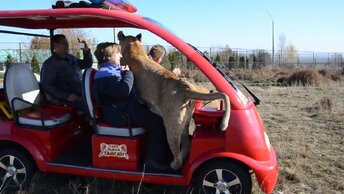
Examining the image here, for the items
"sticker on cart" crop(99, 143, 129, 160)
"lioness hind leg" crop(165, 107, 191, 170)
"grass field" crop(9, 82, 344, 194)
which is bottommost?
"grass field" crop(9, 82, 344, 194)

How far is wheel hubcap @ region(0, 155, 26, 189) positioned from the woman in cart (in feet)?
3.37

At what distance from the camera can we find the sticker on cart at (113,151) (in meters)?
3.96

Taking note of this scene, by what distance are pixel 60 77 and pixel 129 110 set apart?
1515 millimetres

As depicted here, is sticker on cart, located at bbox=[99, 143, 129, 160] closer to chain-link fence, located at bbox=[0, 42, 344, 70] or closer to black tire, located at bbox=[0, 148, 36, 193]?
black tire, located at bbox=[0, 148, 36, 193]

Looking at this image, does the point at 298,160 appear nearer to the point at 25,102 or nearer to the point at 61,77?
the point at 61,77

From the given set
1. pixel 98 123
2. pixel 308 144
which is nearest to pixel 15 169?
pixel 98 123

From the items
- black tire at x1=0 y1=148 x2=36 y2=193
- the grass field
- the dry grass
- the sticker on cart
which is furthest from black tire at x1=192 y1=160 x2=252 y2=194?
black tire at x1=0 y1=148 x2=36 y2=193

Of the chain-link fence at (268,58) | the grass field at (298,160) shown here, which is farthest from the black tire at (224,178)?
the chain-link fence at (268,58)

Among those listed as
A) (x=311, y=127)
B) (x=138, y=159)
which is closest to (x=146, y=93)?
(x=138, y=159)

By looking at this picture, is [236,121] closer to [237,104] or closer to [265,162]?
[237,104]

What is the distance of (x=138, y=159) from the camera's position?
399 centimetres

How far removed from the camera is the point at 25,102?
14.3ft

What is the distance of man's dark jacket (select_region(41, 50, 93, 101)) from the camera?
493cm

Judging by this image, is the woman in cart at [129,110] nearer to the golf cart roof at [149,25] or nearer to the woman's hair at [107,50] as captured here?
the woman's hair at [107,50]
